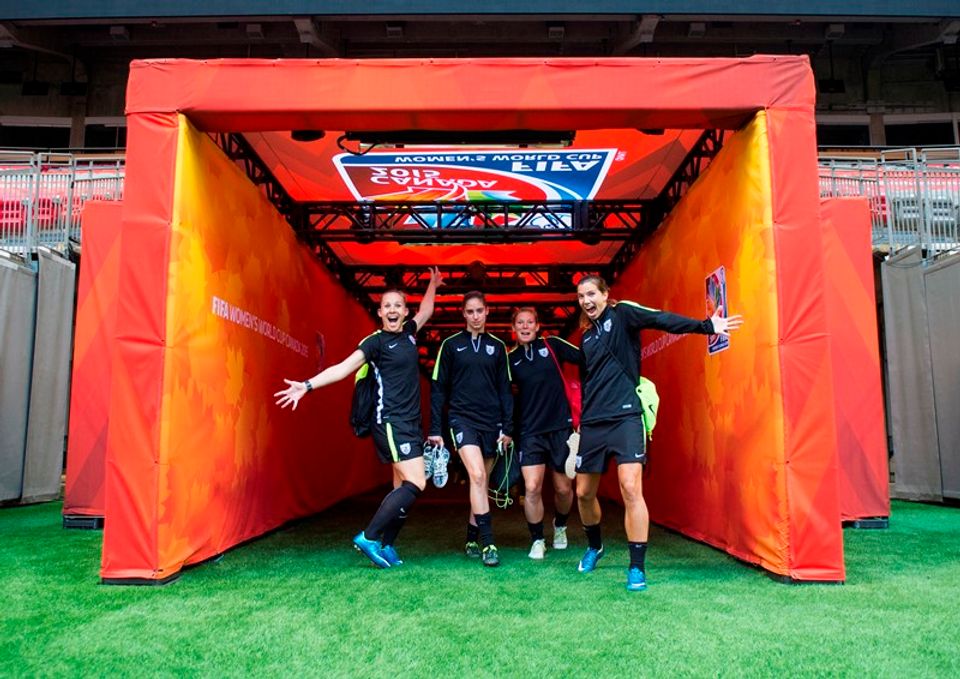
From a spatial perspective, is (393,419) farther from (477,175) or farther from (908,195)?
(908,195)

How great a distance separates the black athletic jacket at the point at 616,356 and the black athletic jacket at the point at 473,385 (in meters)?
1.06

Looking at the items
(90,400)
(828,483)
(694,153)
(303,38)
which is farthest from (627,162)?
(303,38)

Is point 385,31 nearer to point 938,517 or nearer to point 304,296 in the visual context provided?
point 304,296

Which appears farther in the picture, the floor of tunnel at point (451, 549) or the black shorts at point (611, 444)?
the floor of tunnel at point (451, 549)

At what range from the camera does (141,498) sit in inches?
169

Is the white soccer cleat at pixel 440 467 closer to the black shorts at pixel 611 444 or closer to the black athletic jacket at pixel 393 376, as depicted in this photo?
the black athletic jacket at pixel 393 376

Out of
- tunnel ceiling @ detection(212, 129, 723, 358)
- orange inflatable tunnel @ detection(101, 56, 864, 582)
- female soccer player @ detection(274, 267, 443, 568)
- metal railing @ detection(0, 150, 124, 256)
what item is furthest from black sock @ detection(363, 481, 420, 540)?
metal railing @ detection(0, 150, 124, 256)

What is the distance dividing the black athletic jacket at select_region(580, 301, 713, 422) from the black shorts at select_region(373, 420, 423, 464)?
123 cm

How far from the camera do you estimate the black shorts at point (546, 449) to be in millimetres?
5645

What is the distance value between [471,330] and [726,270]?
196 cm

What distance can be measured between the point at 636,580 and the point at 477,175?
4505mm

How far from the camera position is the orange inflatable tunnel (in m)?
4.36

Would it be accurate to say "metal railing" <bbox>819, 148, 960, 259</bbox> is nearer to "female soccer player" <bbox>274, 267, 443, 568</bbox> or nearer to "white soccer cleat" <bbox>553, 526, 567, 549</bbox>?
"white soccer cleat" <bbox>553, 526, 567, 549</bbox>

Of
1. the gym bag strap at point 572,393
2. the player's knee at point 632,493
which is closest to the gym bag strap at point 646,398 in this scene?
the player's knee at point 632,493
